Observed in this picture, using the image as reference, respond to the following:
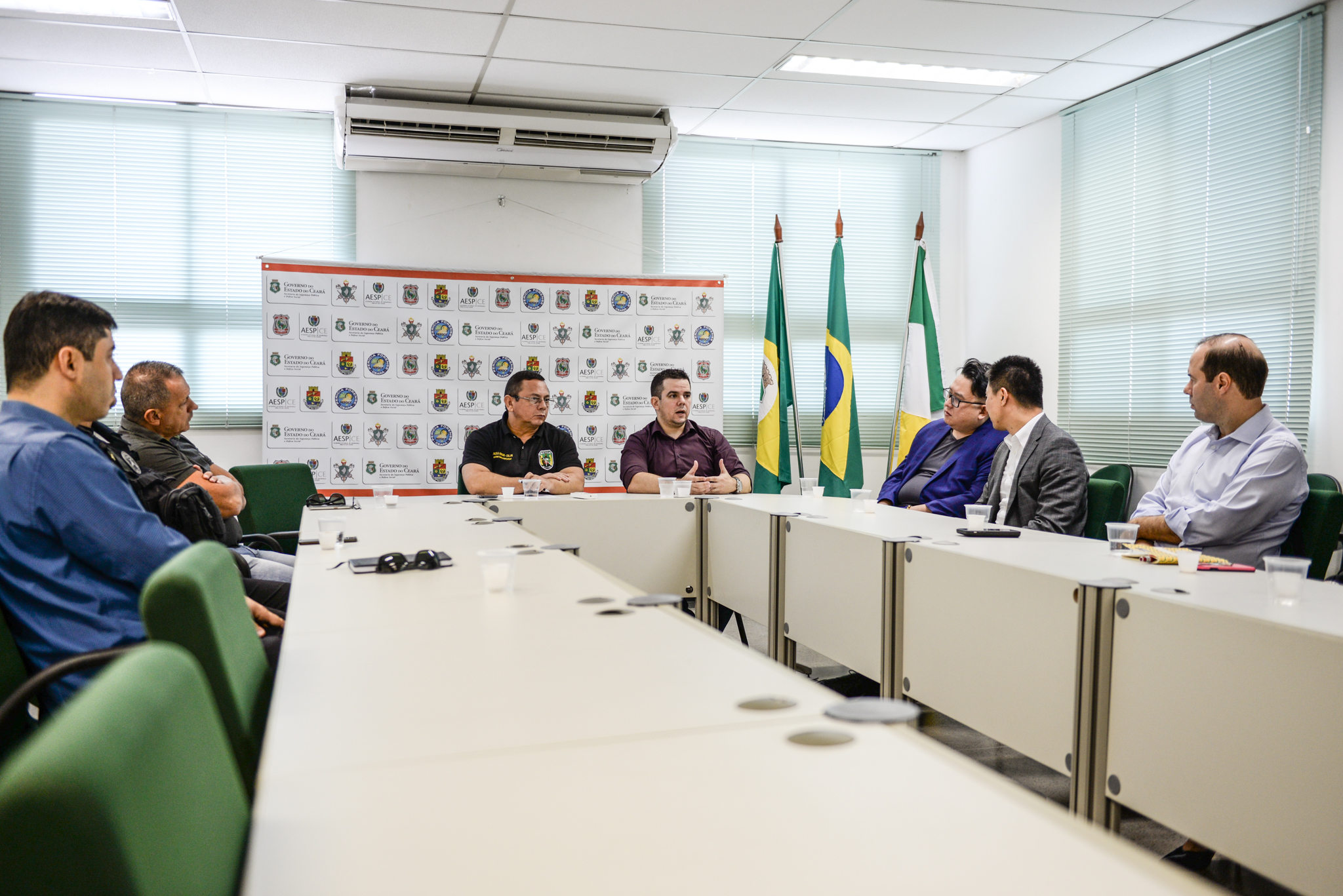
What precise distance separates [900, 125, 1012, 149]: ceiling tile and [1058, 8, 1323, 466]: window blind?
571 mm

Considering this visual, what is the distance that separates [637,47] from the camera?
14.1 feet

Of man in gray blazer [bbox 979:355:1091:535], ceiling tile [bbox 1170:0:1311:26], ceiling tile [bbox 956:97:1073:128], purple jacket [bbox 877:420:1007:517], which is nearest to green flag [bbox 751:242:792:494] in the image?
ceiling tile [bbox 956:97:1073:128]

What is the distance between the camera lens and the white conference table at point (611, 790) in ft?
2.33

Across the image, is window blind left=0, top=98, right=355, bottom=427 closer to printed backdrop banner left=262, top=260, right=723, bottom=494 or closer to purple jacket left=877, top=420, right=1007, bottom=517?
printed backdrop banner left=262, top=260, right=723, bottom=494

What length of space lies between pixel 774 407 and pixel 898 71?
2.00m

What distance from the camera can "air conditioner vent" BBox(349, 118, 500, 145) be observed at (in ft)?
15.6

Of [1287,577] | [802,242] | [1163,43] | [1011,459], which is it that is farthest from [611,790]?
[802,242]

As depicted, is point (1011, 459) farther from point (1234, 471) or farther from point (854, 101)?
point (854, 101)

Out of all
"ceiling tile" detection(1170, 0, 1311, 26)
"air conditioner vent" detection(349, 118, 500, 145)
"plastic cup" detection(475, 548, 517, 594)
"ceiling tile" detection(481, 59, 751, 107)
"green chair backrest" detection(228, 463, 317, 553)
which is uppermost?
"ceiling tile" detection(1170, 0, 1311, 26)

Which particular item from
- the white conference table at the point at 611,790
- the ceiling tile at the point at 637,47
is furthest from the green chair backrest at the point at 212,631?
the ceiling tile at the point at 637,47

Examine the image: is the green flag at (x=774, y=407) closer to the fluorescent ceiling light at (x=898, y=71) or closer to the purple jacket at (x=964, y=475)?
the fluorescent ceiling light at (x=898, y=71)

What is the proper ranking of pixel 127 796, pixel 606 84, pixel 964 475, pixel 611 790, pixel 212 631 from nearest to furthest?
1. pixel 127 796
2. pixel 611 790
3. pixel 212 631
4. pixel 964 475
5. pixel 606 84

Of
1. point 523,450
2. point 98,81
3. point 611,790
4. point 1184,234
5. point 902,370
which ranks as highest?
point 98,81

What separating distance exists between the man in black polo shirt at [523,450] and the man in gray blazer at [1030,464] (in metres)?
1.90
